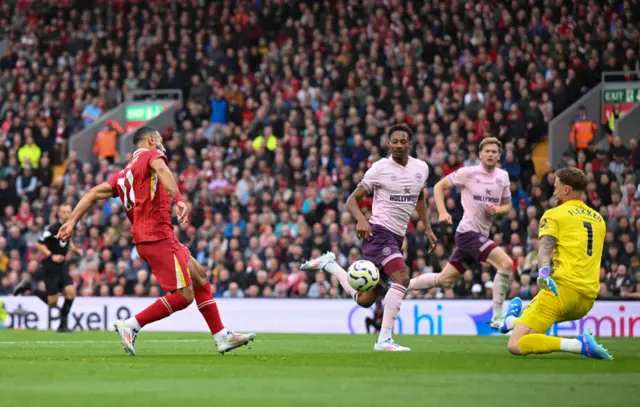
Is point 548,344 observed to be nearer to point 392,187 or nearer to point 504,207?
point 392,187

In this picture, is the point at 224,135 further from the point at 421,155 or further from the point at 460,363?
the point at 460,363

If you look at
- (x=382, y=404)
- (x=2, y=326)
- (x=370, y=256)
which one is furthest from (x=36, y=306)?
(x=382, y=404)

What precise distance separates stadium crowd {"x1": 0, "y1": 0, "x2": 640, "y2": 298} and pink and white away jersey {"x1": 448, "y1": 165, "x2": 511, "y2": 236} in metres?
5.77

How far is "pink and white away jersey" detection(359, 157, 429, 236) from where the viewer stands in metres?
14.3

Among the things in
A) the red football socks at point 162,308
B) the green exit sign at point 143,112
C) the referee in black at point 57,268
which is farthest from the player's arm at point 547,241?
the green exit sign at point 143,112

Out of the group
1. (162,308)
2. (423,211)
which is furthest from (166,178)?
(423,211)

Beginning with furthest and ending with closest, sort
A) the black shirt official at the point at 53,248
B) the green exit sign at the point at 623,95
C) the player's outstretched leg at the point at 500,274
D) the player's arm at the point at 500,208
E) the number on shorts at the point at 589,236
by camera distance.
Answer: the green exit sign at the point at 623,95 → the black shirt official at the point at 53,248 → the player's arm at the point at 500,208 → the player's outstretched leg at the point at 500,274 → the number on shorts at the point at 589,236

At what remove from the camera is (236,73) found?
3281cm

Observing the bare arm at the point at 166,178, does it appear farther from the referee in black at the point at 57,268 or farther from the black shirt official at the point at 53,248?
the black shirt official at the point at 53,248

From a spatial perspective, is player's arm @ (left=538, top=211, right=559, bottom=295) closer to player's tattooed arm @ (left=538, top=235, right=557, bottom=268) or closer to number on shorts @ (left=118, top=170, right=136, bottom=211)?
player's tattooed arm @ (left=538, top=235, right=557, bottom=268)

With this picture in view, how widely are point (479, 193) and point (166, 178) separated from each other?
5.78 metres

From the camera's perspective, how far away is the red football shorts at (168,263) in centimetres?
1209

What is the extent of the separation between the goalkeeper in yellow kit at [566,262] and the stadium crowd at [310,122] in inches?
409

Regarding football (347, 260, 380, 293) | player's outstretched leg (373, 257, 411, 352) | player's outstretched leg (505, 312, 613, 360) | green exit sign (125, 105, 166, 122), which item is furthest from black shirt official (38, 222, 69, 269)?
green exit sign (125, 105, 166, 122)
